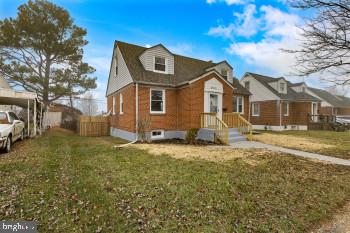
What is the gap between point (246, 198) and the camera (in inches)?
174

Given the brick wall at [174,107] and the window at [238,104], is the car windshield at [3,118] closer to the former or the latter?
the brick wall at [174,107]

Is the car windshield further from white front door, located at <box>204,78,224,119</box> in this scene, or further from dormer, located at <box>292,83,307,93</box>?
dormer, located at <box>292,83,307,93</box>

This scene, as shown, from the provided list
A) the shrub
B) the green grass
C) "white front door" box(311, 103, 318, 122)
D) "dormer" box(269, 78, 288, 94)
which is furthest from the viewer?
"white front door" box(311, 103, 318, 122)

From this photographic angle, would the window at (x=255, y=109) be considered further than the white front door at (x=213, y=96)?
Yes

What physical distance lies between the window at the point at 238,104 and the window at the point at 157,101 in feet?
25.0

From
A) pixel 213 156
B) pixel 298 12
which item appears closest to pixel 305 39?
pixel 298 12

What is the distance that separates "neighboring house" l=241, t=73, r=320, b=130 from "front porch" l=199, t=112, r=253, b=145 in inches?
381

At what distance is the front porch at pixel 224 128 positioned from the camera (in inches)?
474

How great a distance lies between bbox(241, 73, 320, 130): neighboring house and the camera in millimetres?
21928

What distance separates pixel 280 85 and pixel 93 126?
21.7m

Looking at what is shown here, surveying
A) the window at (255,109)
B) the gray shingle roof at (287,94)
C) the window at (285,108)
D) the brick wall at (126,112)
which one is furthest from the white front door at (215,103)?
the window at (285,108)

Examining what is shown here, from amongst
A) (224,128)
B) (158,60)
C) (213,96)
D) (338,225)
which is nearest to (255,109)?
(213,96)

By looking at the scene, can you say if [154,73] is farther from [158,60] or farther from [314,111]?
[314,111]

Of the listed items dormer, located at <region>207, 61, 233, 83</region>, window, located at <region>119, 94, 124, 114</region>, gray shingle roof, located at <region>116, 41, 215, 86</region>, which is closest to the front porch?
gray shingle roof, located at <region>116, 41, 215, 86</region>
